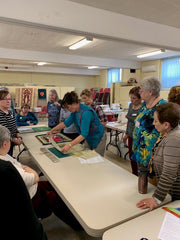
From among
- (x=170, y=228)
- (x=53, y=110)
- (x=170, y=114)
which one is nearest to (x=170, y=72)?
(x=53, y=110)

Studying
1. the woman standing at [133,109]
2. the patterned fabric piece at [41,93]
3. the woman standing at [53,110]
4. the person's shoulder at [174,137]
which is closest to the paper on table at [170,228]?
the person's shoulder at [174,137]

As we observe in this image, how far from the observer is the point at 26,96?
8.94 metres

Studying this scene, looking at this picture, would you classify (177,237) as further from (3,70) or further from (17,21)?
(3,70)

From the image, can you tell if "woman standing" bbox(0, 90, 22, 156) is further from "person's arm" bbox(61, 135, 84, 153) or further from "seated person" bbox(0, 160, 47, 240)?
"seated person" bbox(0, 160, 47, 240)

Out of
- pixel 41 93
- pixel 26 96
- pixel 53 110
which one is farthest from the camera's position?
pixel 41 93

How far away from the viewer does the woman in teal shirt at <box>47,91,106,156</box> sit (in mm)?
1891

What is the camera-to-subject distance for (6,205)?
0.79 meters

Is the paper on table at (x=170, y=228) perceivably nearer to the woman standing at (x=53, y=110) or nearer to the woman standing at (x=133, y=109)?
the woman standing at (x=133, y=109)

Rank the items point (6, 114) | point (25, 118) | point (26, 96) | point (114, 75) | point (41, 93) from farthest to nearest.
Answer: point (114, 75) < point (41, 93) < point (26, 96) < point (25, 118) < point (6, 114)

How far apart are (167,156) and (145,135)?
562 millimetres

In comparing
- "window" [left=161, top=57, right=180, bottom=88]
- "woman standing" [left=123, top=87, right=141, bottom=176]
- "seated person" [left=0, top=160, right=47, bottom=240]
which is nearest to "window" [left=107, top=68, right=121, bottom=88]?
"window" [left=161, top=57, right=180, bottom=88]

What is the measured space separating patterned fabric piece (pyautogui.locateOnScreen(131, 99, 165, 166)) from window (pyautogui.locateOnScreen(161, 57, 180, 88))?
6.12 m

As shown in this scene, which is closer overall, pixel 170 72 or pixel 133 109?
pixel 133 109

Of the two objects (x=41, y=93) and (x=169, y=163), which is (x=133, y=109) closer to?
(x=169, y=163)
